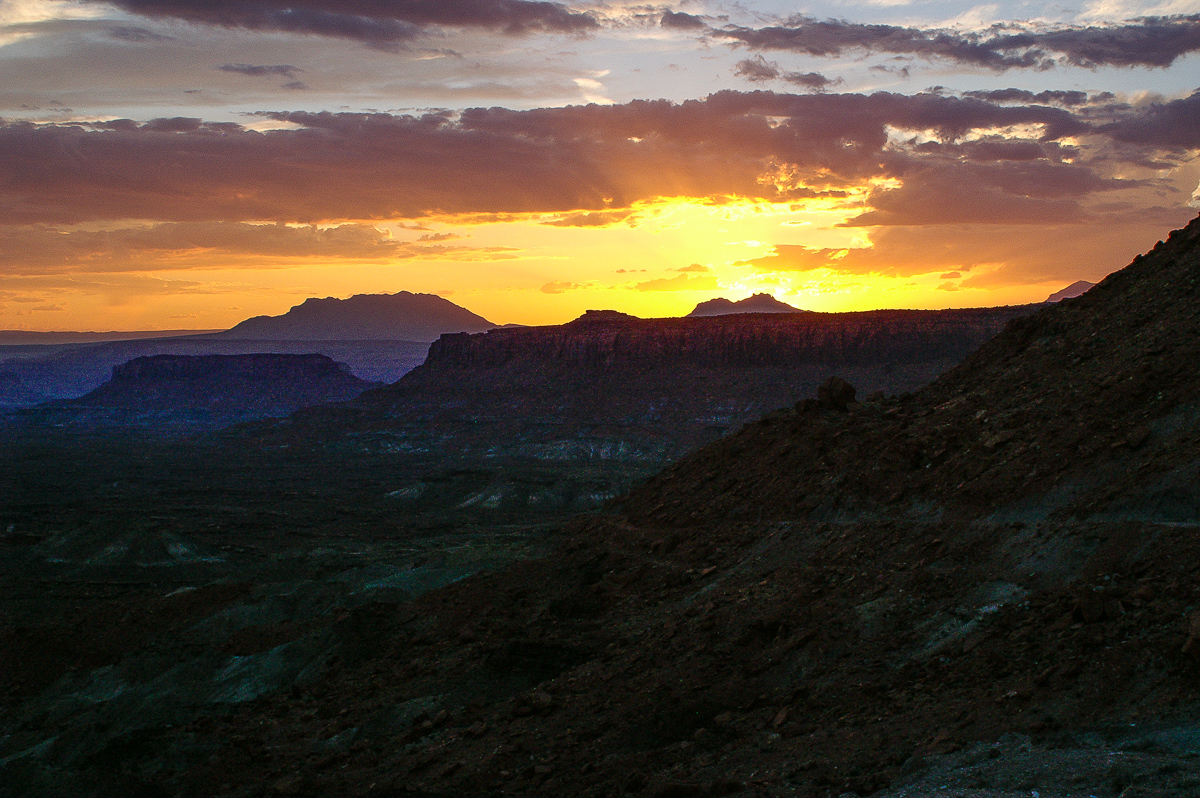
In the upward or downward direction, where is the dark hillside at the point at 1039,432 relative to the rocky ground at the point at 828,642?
upward

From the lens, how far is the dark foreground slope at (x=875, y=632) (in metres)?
12.3

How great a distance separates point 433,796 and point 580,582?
14.5m

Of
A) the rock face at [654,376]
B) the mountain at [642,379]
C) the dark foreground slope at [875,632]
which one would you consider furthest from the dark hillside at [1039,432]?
the rock face at [654,376]

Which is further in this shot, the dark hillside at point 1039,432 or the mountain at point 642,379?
the mountain at point 642,379

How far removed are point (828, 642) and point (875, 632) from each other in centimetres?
88

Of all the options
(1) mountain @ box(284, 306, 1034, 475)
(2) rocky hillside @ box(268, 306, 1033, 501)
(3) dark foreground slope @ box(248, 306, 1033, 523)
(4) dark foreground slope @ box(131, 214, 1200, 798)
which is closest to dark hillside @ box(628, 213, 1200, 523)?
(4) dark foreground slope @ box(131, 214, 1200, 798)

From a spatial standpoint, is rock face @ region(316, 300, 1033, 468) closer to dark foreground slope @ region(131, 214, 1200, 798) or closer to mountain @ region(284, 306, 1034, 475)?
mountain @ region(284, 306, 1034, 475)

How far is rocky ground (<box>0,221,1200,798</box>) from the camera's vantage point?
12453mm

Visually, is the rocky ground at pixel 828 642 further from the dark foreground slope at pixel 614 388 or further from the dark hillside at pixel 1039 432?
the dark foreground slope at pixel 614 388

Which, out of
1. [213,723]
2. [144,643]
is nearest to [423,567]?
[144,643]

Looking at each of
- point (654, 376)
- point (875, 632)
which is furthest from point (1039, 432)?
point (654, 376)

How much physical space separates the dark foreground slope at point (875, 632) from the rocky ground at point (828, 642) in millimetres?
64

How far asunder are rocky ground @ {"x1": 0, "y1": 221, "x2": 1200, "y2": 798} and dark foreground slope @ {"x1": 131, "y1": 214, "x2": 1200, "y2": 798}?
0.21 ft

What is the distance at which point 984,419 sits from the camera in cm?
2455
